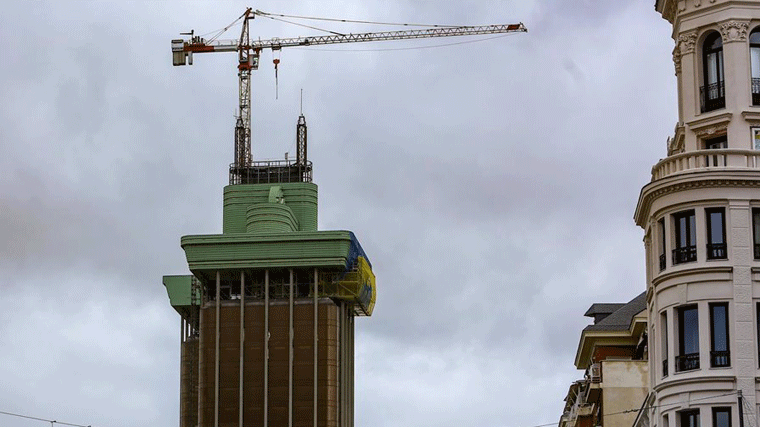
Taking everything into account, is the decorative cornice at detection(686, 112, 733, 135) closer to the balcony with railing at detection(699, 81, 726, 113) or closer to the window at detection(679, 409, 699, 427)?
the balcony with railing at detection(699, 81, 726, 113)

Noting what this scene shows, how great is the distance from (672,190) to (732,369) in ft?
32.9

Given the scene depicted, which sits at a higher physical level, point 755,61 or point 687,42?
point 687,42

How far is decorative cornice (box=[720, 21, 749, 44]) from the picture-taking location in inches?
4094

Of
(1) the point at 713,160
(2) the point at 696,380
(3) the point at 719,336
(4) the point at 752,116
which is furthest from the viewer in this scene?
(4) the point at 752,116

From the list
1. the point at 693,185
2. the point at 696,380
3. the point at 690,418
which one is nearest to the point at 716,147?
the point at 693,185

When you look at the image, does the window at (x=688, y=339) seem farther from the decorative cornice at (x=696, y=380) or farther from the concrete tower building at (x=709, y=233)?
the decorative cornice at (x=696, y=380)

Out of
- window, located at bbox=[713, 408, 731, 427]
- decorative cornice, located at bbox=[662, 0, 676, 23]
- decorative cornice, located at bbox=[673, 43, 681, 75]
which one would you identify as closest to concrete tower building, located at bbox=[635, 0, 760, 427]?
window, located at bbox=[713, 408, 731, 427]

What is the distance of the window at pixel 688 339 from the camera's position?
3853 inches

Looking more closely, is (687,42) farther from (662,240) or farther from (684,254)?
(684,254)

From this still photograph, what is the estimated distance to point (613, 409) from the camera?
13300 cm

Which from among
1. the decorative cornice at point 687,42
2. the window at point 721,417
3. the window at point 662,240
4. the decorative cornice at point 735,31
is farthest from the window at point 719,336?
the decorative cornice at point 687,42

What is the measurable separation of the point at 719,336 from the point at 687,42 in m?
17.7

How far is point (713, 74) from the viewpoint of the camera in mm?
105312

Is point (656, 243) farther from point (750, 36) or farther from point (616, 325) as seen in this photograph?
point (616, 325)
